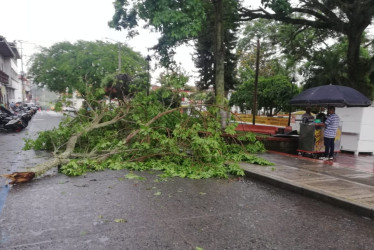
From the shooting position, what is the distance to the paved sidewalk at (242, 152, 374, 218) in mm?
4629

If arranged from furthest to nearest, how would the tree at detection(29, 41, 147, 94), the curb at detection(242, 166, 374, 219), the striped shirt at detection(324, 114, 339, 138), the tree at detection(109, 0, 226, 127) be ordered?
the tree at detection(29, 41, 147, 94)
the tree at detection(109, 0, 226, 127)
the striped shirt at detection(324, 114, 339, 138)
the curb at detection(242, 166, 374, 219)

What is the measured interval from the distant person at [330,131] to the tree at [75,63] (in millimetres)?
A: 22110

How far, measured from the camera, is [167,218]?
12.6ft

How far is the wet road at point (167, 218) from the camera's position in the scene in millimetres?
3176

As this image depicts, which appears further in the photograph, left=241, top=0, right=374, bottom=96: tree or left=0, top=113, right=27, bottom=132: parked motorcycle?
left=0, top=113, right=27, bottom=132: parked motorcycle

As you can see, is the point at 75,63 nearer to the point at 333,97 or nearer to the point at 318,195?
the point at 333,97

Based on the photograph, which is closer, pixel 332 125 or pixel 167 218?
pixel 167 218

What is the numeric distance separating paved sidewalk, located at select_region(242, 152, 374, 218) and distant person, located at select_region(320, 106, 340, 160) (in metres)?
0.59

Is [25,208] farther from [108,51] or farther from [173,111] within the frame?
[108,51]

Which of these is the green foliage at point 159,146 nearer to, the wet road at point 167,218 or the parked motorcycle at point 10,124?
the wet road at point 167,218

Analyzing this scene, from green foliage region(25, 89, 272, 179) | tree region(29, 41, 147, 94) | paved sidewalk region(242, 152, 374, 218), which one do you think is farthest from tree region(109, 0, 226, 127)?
tree region(29, 41, 147, 94)

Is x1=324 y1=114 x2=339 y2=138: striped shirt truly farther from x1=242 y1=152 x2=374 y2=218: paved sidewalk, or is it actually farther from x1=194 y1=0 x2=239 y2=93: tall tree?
x1=194 y1=0 x2=239 y2=93: tall tree

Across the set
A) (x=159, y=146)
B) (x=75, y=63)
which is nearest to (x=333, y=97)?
(x=159, y=146)

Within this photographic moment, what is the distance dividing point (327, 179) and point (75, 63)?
101ft
